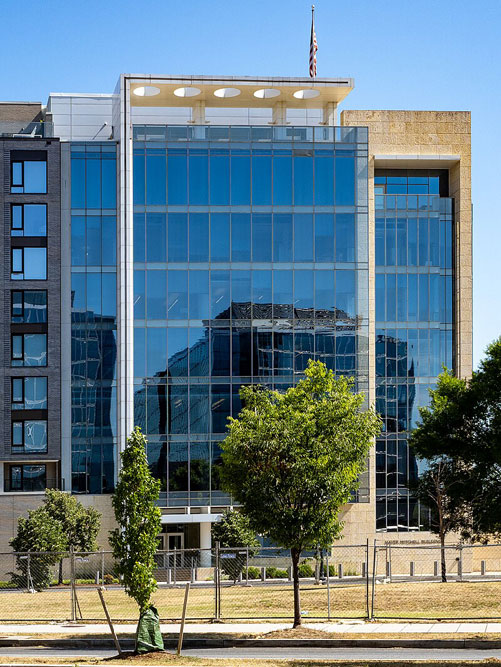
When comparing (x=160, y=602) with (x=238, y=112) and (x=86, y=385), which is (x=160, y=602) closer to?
(x=86, y=385)

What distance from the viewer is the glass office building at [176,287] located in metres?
61.8

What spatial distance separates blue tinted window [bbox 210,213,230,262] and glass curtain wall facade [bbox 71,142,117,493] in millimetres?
5759

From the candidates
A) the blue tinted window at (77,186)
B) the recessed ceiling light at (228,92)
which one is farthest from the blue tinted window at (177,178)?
the blue tinted window at (77,186)

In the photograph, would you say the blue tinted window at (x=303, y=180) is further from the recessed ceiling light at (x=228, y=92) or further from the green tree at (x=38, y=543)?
the green tree at (x=38, y=543)

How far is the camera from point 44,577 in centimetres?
5181

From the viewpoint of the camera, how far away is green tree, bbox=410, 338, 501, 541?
49031mm

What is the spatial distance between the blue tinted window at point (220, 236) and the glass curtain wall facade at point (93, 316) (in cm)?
576

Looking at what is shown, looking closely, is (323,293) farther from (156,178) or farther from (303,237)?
(156,178)

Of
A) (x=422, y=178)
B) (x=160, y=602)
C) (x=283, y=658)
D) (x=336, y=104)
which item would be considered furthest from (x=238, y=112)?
(x=283, y=658)

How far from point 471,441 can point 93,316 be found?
2429 centimetres

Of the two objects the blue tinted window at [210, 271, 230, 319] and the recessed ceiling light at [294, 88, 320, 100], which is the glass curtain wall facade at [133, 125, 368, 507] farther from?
the recessed ceiling light at [294, 88, 320, 100]

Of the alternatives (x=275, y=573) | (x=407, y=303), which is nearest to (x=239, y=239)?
(x=407, y=303)

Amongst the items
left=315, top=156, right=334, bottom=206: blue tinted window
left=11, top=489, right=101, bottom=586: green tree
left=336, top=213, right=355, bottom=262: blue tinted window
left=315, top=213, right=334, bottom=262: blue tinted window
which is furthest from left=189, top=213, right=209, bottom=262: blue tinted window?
left=11, top=489, right=101, bottom=586: green tree

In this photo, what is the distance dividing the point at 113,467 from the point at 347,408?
113 feet
